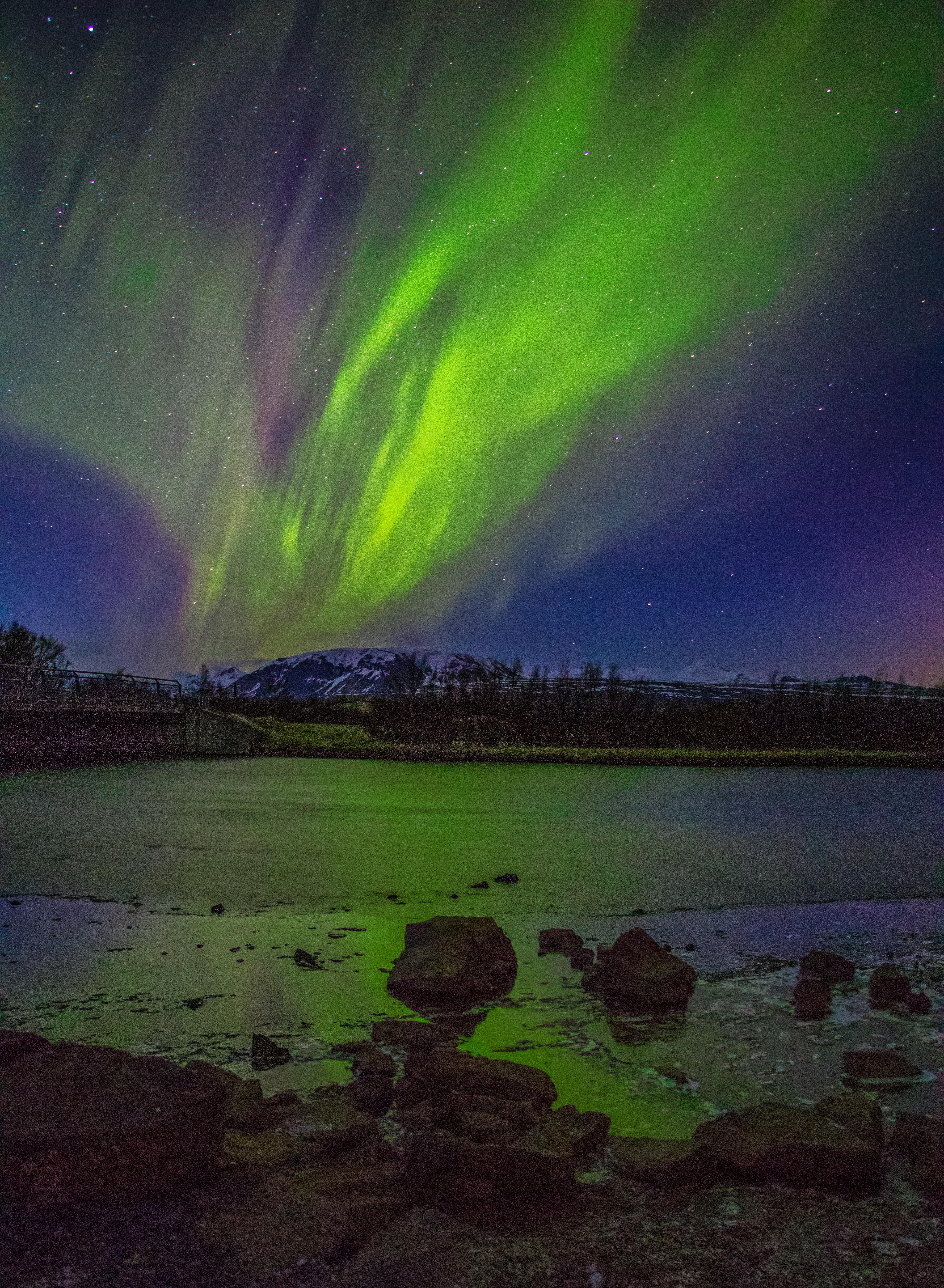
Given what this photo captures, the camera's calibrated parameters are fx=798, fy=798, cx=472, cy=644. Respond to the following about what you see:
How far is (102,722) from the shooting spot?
53.4 metres

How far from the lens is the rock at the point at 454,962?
26.3 ft

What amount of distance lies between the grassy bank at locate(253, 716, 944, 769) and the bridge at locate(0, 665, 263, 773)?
28.6 feet

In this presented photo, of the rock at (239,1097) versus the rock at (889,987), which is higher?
the rock at (889,987)

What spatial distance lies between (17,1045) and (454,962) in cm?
429

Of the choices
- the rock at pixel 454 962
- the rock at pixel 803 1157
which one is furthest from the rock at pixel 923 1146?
the rock at pixel 454 962

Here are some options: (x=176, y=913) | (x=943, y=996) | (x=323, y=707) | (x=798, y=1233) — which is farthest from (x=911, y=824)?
(x=323, y=707)

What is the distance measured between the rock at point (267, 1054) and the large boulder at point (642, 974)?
11.0 feet

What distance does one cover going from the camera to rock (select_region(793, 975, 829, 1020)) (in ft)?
24.5

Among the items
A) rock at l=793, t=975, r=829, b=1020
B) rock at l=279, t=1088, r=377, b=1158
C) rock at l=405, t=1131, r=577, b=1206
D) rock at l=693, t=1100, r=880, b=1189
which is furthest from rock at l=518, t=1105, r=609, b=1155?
rock at l=793, t=975, r=829, b=1020

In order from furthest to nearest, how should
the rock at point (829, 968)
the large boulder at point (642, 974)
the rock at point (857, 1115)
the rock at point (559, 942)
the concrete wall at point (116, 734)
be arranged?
the concrete wall at point (116, 734) → the rock at point (559, 942) → the rock at point (829, 968) → the large boulder at point (642, 974) → the rock at point (857, 1115)

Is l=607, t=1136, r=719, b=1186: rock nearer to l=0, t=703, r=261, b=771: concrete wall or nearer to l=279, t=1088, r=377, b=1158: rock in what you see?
l=279, t=1088, r=377, b=1158: rock

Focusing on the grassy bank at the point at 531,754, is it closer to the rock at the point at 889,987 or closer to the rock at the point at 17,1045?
the rock at the point at 889,987

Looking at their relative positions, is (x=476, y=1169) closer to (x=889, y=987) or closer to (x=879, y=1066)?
(x=879, y=1066)

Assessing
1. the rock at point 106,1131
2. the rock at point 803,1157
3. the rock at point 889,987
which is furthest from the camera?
the rock at point 889,987
